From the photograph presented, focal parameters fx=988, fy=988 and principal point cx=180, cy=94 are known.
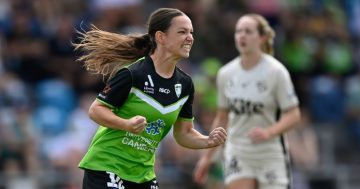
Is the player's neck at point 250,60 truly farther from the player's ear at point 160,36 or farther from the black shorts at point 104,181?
the black shorts at point 104,181

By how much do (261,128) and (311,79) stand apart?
6.51m

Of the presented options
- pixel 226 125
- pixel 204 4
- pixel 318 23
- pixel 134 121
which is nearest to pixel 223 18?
pixel 204 4

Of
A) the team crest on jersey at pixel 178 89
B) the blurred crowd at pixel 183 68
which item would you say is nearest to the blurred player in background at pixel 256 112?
the team crest on jersey at pixel 178 89

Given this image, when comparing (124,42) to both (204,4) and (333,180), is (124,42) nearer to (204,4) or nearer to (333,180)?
(333,180)

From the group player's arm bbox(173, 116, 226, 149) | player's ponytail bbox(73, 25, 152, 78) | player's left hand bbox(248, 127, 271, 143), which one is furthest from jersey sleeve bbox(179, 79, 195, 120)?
player's left hand bbox(248, 127, 271, 143)

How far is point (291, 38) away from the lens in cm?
1612

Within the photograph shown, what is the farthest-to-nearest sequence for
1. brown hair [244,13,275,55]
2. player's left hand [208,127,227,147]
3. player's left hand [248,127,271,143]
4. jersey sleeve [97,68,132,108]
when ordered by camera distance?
brown hair [244,13,275,55] → player's left hand [248,127,271,143] → player's left hand [208,127,227,147] → jersey sleeve [97,68,132,108]

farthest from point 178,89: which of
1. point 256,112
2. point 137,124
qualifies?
point 256,112

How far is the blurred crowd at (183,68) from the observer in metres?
13.1

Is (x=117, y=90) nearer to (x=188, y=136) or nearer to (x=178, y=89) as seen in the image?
(x=178, y=89)

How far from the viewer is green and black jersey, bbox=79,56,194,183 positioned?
7176 millimetres

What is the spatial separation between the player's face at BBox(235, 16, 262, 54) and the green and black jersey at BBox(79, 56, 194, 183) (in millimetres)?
2385

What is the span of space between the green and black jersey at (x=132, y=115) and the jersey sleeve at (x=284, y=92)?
2380 mm

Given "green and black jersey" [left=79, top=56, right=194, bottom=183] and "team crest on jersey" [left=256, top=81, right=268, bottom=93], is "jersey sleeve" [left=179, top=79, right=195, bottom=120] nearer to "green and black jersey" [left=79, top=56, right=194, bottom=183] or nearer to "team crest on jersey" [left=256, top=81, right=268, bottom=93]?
"green and black jersey" [left=79, top=56, right=194, bottom=183]
